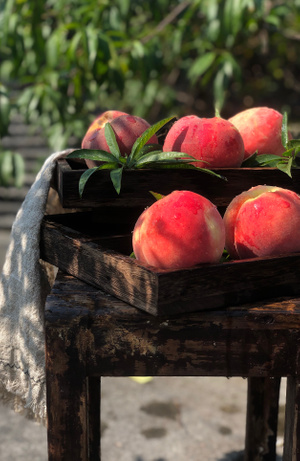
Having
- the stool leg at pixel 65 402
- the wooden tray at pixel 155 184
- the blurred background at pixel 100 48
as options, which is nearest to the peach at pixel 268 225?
the wooden tray at pixel 155 184

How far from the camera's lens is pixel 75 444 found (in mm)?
1124

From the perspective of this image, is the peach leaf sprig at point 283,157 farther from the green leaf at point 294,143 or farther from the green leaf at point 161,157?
the green leaf at point 161,157

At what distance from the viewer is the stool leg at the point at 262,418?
185cm

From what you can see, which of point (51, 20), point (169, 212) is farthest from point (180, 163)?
point (51, 20)

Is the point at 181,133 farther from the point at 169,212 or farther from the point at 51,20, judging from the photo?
the point at 51,20

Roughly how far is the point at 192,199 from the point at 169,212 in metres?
0.06

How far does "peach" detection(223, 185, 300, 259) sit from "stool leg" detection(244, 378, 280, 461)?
0.77 meters

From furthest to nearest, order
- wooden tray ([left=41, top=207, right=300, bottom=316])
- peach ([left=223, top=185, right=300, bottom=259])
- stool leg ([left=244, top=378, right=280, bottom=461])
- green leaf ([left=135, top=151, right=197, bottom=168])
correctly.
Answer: stool leg ([left=244, top=378, right=280, bottom=461])
green leaf ([left=135, top=151, right=197, bottom=168])
peach ([left=223, top=185, right=300, bottom=259])
wooden tray ([left=41, top=207, right=300, bottom=316])

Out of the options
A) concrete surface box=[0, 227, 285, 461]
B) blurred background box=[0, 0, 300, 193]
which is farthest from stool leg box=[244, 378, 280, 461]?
blurred background box=[0, 0, 300, 193]

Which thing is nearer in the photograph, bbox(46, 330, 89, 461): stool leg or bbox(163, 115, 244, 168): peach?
bbox(46, 330, 89, 461): stool leg

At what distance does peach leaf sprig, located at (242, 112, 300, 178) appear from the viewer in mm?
1408

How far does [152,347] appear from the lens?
1.09 meters

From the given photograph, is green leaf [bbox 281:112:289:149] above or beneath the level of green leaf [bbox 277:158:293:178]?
above

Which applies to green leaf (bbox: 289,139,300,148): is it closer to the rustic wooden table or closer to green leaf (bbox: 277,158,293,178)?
green leaf (bbox: 277,158,293,178)
